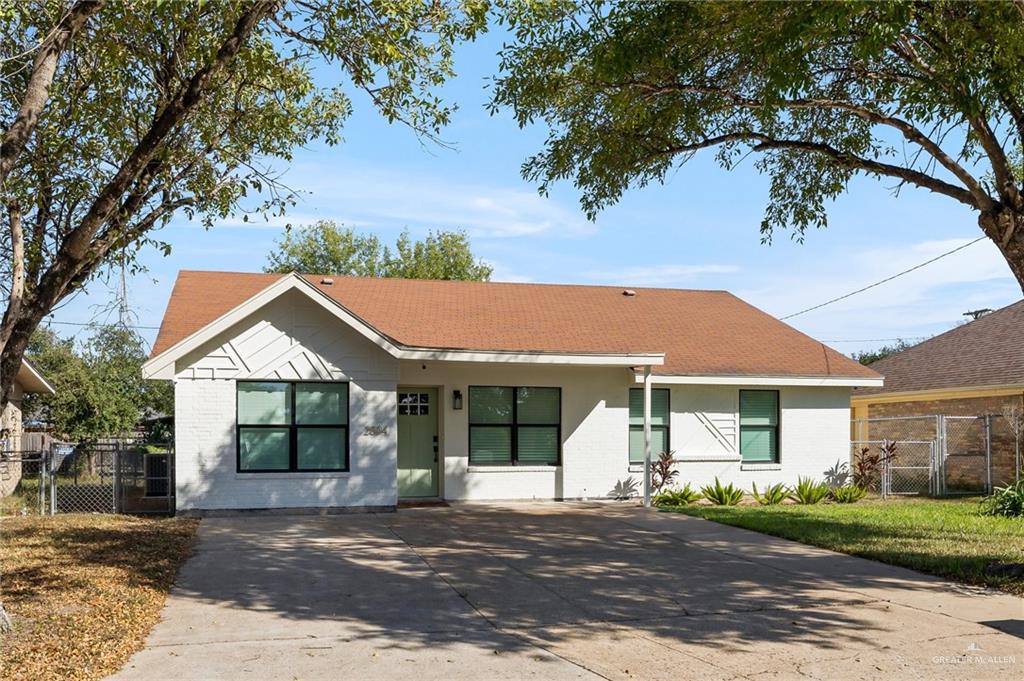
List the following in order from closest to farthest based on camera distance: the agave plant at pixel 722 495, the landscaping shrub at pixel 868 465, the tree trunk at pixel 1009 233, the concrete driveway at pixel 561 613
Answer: the concrete driveway at pixel 561 613 < the tree trunk at pixel 1009 233 < the agave plant at pixel 722 495 < the landscaping shrub at pixel 868 465

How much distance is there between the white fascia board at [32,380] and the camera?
77.6 ft

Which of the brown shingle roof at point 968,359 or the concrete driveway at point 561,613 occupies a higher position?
the brown shingle roof at point 968,359

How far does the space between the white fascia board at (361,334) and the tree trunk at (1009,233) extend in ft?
26.4

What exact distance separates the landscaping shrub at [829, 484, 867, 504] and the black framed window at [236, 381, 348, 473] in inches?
437

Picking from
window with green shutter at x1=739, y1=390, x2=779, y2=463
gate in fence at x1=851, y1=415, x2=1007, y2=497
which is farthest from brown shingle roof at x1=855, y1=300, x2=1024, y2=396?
window with green shutter at x1=739, y1=390, x2=779, y2=463

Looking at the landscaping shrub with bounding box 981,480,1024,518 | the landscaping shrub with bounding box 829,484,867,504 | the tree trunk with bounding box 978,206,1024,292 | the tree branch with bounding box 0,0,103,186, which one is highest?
the tree branch with bounding box 0,0,103,186

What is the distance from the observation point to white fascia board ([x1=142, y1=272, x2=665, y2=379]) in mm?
16062

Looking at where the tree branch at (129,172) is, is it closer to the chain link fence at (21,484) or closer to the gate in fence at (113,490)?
the chain link fence at (21,484)

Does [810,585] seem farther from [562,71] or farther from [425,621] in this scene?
[562,71]

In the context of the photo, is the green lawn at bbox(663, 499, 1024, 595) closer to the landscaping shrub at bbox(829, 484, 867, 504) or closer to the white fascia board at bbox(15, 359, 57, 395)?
the landscaping shrub at bbox(829, 484, 867, 504)

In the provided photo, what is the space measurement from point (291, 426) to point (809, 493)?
11417 millimetres

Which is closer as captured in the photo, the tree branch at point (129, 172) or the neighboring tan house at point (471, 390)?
the tree branch at point (129, 172)

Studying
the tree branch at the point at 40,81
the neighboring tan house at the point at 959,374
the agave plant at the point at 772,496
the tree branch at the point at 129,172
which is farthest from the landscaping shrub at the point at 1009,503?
the tree branch at the point at 40,81

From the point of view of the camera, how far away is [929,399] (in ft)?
87.2
